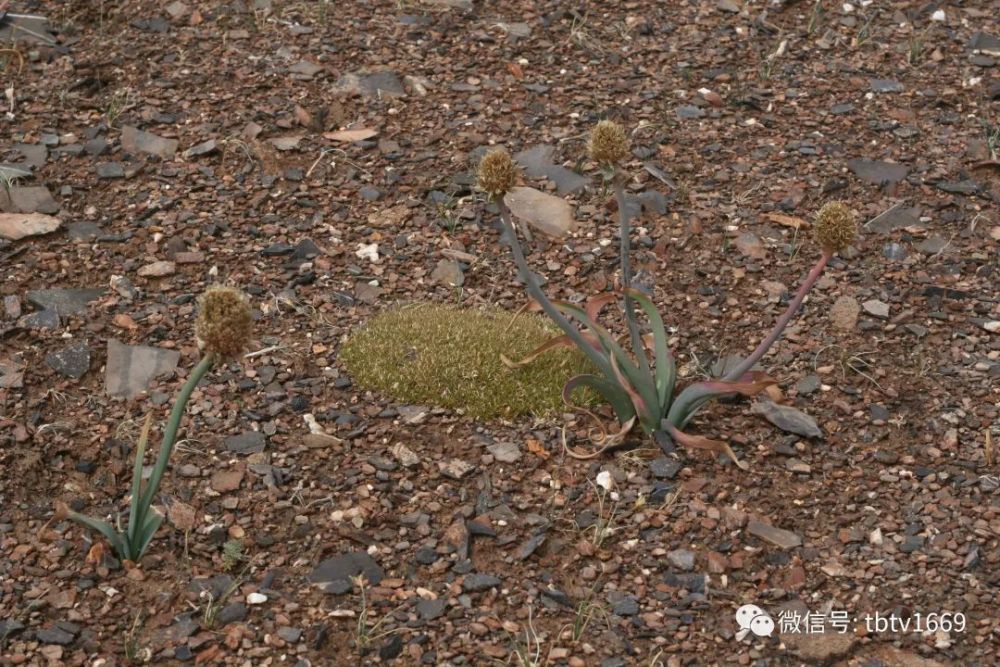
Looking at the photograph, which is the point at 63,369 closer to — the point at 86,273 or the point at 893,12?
the point at 86,273

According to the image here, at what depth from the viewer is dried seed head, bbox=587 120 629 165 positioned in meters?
4.07

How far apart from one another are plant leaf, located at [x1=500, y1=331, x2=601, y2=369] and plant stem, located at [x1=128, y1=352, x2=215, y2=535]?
1264mm

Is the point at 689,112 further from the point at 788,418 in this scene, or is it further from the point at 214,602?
the point at 214,602

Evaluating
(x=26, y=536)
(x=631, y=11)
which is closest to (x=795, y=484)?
(x=26, y=536)

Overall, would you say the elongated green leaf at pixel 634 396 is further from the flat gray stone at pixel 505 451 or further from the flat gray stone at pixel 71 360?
the flat gray stone at pixel 71 360

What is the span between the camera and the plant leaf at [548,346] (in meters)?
4.37

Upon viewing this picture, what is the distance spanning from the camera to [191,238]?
17.4 feet

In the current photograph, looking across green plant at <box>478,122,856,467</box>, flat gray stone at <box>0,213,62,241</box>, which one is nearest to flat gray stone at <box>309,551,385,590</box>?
green plant at <box>478,122,856,467</box>

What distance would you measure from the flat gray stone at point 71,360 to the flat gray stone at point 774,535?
2491mm

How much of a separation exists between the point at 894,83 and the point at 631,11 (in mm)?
1472

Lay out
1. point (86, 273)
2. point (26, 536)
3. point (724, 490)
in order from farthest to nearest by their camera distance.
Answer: point (86, 273)
point (724, 490)
point (26, 536)

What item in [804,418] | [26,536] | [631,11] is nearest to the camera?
[26,536]

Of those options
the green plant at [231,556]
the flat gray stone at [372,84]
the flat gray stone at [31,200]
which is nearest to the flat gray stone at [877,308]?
the flat gray stone at [372,84]

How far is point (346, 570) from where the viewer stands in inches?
153
